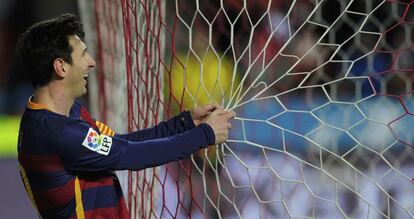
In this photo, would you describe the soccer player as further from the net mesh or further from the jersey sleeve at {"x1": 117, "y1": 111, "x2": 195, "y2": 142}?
the net mesh

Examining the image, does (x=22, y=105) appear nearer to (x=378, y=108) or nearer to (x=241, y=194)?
(x=241, y=194)

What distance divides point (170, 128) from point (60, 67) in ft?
0.86

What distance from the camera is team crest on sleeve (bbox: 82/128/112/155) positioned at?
1290mm

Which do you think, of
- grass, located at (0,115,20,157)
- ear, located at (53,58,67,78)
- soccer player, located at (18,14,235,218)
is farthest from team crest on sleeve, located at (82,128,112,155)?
grass, located at (0,115,20,157)

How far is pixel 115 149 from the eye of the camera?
130cm

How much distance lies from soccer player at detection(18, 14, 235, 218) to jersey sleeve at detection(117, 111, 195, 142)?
0.30 feet

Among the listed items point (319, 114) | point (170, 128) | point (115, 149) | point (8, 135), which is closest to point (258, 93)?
point (170, 128)

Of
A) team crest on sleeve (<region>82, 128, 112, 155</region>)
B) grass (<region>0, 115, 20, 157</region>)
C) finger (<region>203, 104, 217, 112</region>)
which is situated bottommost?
grass (<region>0, 115, 20, 157</region>)

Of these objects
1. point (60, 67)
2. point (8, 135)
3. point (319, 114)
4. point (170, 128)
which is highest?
point (60, 67)

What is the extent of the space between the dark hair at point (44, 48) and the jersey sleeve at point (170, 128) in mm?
250

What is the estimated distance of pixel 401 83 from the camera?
9.83 feet

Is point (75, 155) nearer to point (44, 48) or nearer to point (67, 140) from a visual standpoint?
point (67, 140)

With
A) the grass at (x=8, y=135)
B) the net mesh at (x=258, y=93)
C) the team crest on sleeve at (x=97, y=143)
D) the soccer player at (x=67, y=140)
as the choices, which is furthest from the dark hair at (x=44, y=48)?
the grass at (x=8, y=135)

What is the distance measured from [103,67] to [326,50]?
72cm
